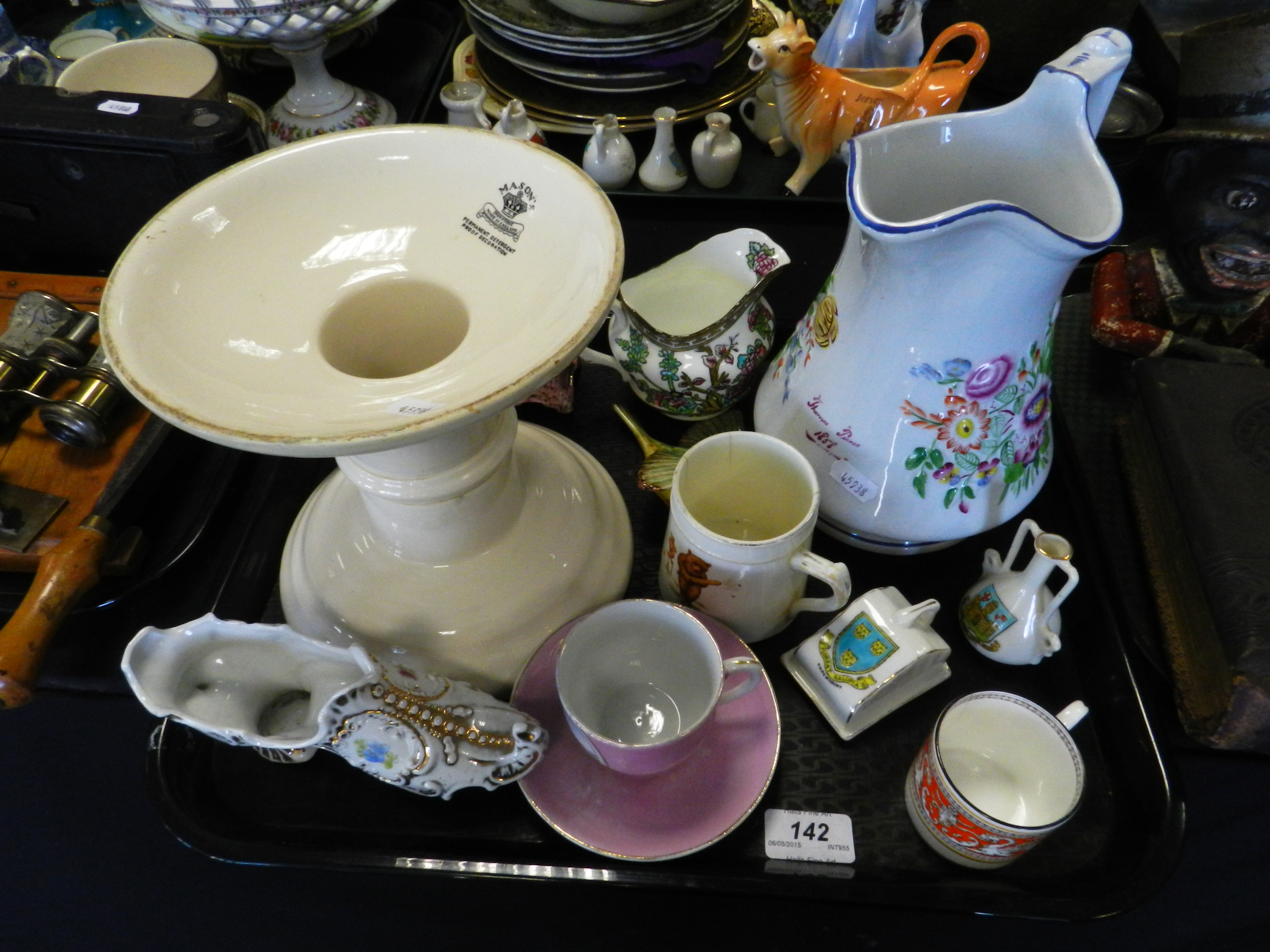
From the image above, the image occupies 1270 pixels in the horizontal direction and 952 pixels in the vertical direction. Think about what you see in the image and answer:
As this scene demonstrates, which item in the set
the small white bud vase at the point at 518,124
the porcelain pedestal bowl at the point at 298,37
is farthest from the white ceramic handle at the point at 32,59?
the small white bud vase at the point at 518,124

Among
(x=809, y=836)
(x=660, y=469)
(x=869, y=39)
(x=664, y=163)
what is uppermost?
(x=869, y=39)

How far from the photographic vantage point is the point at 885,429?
0.56 metres

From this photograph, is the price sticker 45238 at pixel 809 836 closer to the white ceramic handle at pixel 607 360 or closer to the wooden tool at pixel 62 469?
the white ceramic handle at pixel 607 360

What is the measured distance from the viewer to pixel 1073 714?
0.56 meters

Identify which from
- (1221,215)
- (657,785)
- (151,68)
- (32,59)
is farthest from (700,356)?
(32,59)

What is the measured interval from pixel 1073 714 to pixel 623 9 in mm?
778

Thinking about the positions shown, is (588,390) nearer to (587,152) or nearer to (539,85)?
(587,152)

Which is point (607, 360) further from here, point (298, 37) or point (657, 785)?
point (298, 37)

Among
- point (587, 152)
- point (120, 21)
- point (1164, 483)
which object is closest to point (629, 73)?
point (587, 152)

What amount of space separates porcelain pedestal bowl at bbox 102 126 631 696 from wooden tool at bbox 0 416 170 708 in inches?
→ 5.9

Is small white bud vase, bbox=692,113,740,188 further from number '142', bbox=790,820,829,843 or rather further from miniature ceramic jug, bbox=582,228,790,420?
number '142', bbox=790,820,829,843

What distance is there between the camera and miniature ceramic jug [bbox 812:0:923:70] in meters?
0.83

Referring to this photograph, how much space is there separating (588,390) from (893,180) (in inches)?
15.2

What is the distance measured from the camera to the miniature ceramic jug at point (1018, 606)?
58cm
